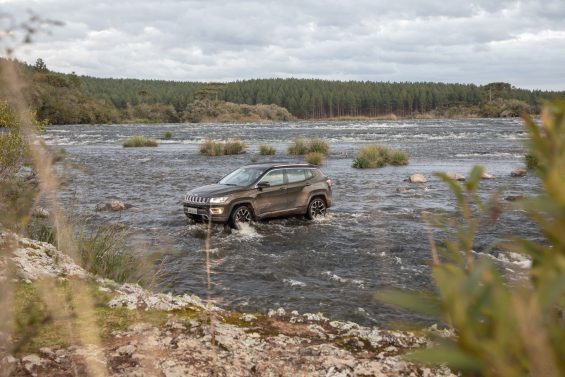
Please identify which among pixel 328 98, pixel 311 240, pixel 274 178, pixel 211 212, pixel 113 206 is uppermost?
pixel 328 98

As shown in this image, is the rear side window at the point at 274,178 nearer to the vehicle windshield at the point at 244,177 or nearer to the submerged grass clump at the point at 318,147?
the vehicle windshield at the point at 244,177

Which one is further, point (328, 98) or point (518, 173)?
point (328, 98)

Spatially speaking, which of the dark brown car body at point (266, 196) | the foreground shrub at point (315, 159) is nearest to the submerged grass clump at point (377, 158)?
the foreground shrub at point (315, 159)

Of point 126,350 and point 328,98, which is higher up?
point 328,98

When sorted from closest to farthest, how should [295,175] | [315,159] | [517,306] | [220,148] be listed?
[517,306] < [295,175] < [315,159] < [220,148]

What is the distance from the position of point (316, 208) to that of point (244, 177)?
229cm

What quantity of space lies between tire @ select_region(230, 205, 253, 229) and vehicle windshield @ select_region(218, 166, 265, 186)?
2.37 ft

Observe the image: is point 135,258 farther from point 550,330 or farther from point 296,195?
point 550,330

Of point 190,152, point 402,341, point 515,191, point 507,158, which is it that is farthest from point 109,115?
point 402,341

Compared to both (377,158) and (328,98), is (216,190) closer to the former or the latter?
(377,158)

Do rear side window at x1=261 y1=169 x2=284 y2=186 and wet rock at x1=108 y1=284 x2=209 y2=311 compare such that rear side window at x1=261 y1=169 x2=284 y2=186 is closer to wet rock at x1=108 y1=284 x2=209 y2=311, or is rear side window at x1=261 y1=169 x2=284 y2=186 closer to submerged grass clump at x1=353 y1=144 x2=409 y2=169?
wet rock at x1=108 y1=284 x2=209 y2=311

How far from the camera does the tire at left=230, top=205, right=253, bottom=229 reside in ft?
45.5

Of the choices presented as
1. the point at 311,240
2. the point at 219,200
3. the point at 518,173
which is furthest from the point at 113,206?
the point at 518,173

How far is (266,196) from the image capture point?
14.6 meters
